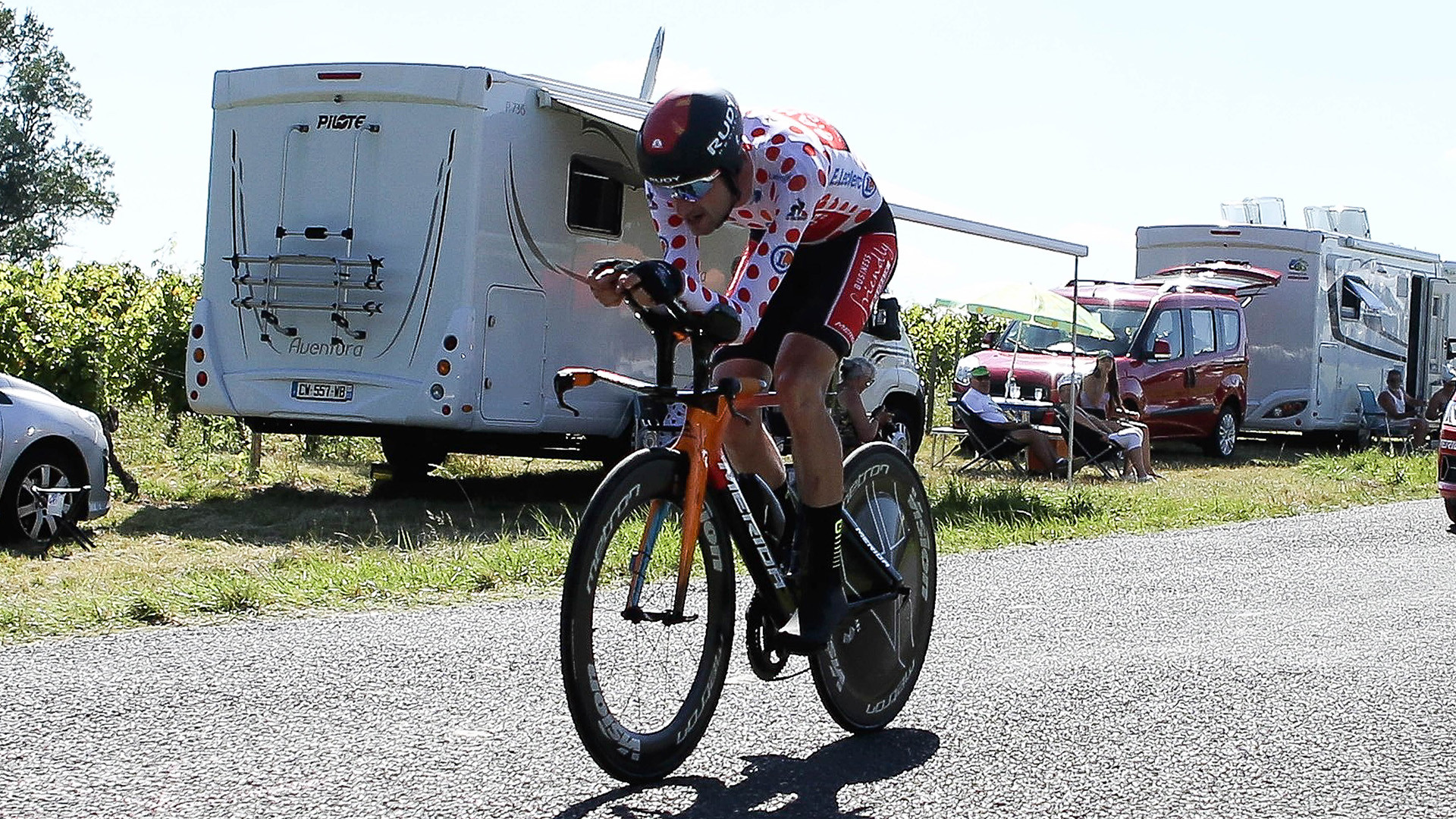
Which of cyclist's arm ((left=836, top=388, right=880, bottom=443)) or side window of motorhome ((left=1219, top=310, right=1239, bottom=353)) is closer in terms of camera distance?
cyclist's arm ((left=836, top=388, right=880, bottom=443))

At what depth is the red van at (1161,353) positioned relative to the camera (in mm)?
18797

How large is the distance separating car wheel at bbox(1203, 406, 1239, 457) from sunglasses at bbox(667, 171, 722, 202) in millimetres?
17182

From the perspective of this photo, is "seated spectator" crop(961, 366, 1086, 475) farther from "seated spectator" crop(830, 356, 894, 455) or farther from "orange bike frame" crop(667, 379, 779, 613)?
"orange bike frame" crop(667, 379, 779, 613)

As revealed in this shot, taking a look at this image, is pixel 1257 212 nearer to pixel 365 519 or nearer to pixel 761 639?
pixel 365 519

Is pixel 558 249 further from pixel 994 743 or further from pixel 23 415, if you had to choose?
pixel 994 743

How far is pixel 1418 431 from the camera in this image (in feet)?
73.7

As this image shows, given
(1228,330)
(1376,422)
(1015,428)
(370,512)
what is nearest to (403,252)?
(370,512)

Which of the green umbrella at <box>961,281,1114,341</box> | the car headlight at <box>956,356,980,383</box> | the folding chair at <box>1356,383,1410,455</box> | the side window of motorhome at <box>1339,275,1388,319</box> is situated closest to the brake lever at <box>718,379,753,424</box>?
the green umbrella at <box>961,281,1114,341</box>

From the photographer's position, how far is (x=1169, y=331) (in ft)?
64.0

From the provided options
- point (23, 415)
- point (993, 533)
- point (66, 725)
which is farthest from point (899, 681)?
point (23, 415)

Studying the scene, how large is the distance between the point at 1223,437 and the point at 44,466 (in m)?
14.7

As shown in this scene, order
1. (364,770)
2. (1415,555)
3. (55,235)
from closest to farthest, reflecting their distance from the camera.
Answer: (364,770) < (1415,555) < (55,235)

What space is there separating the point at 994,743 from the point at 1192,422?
16068 millimetres

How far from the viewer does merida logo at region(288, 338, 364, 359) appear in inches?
451
